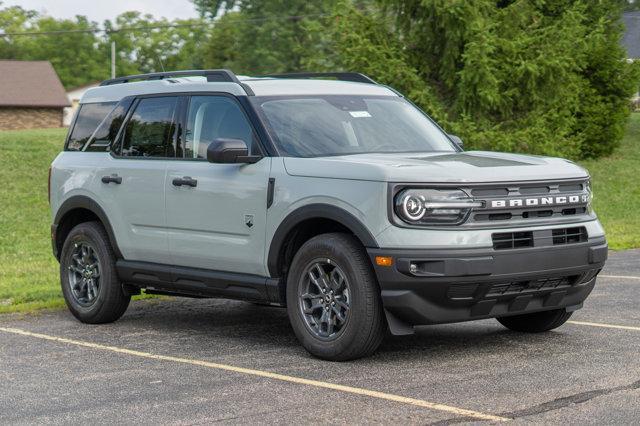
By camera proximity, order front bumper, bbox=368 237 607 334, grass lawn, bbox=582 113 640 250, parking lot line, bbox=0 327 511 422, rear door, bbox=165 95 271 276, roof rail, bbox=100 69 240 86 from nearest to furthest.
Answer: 1. parking lot line, bbox=0 327 511 422
2. front bumper, bbox=368 237 607 334
3. rear door, bbox=165 95 271 276
4. roof rail, bbox=100 69 240 86
5. grass lawn, bbox=582 113 640 250

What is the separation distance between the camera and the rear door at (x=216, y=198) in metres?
8.41

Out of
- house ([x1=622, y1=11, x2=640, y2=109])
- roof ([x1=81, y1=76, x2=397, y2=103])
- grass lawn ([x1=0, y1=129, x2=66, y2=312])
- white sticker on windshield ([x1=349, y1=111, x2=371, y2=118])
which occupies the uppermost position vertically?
roof ([x1=81, y1=76, x2=397, y2=103])

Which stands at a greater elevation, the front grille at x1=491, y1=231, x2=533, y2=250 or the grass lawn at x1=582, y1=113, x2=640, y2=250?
the front grille at x1=491, y1=231, x2=533, y2=250

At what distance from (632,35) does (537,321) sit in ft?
245

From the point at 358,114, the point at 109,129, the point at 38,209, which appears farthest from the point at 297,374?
the point at 38,209

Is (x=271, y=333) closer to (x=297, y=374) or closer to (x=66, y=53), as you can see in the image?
(x=297, y=374)

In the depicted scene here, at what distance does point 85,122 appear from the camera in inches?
414

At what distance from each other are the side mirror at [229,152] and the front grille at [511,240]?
1898 mm

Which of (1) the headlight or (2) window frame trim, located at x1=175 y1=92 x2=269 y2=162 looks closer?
(1) the headlight

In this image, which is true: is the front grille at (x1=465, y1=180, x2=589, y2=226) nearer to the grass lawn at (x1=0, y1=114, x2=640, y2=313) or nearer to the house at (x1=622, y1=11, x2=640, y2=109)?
the grass lawn at (x1=0, y1=114, x2=640, y2=313)

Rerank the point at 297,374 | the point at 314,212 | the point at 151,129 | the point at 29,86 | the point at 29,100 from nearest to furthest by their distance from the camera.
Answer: the point at 297,374, the point at 314,212, the point at 151,129, the point at 29,100, the point at 29,86

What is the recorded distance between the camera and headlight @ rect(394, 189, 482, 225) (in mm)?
7449

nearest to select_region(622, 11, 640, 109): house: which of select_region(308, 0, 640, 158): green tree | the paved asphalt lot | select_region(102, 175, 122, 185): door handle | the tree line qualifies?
the tree line

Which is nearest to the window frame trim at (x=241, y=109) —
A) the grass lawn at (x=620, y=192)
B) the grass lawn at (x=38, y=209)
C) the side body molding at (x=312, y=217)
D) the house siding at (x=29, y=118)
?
the side body molding at (x=312, y=217)
